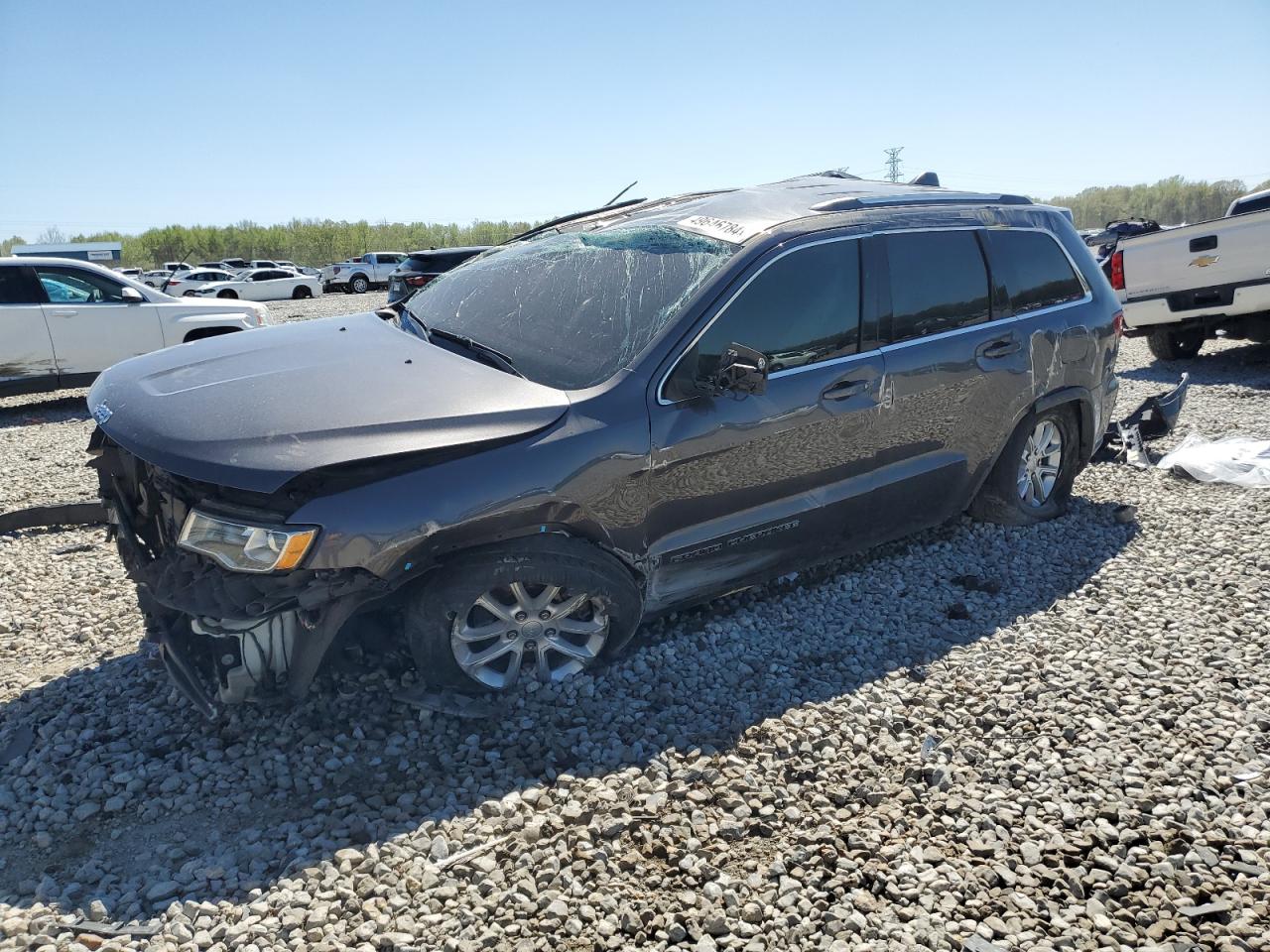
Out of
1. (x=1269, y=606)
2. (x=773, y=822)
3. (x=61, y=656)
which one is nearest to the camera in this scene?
(x=773, y=822)

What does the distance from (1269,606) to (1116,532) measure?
1033mm

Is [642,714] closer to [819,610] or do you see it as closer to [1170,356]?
[819,610]

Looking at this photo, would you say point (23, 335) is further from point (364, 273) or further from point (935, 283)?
point (364, 273)

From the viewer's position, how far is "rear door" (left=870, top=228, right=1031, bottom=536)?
4129 mm

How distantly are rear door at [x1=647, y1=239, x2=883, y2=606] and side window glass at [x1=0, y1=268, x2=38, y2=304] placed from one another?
9.02 meters

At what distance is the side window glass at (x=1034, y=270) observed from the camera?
15.2ft

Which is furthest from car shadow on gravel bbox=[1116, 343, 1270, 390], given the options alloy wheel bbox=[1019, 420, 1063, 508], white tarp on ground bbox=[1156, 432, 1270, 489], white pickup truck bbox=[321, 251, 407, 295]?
white pickup truck bbox=[321, 251, 407, 295]

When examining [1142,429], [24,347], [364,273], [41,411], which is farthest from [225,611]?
[364,273]

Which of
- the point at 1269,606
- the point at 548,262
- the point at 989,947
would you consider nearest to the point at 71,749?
the point at 548,262

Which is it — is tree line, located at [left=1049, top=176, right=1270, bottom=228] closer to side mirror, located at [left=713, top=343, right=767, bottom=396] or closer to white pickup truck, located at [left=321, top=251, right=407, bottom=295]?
white pickup truck, located at [left=321, top=251, right=407, bottom=295]

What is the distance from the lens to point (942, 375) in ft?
14.0

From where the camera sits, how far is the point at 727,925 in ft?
7.77

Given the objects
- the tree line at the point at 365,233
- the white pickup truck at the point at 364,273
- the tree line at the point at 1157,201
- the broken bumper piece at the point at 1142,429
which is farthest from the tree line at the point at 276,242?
the broken bumper piece at the point at 1142,429

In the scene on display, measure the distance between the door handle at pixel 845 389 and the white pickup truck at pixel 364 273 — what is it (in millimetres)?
35428
